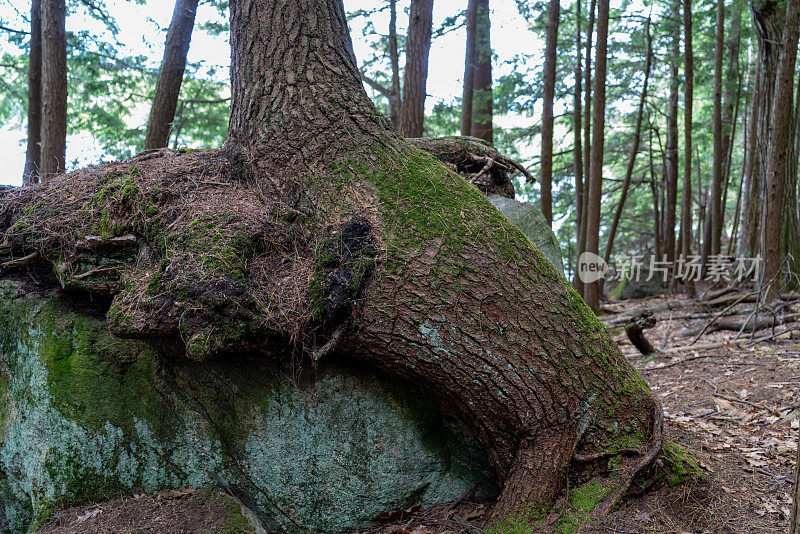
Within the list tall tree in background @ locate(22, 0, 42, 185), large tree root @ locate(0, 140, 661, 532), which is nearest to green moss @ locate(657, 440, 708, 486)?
large tree root @ locate(0, 140, 661, 532)

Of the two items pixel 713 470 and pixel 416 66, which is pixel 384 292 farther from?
pixel 416 66

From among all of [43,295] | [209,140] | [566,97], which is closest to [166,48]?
[43,295]

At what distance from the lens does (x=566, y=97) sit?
14.6 meters

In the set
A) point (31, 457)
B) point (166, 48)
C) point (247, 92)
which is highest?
point (166, 48)

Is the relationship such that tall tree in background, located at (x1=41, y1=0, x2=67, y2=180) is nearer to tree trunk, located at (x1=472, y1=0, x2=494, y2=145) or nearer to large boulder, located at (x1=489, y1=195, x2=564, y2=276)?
large boulder, located at (x1=489, y1=195, x2=564, y2=276)

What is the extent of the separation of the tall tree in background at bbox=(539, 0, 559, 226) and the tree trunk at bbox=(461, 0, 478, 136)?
5.05 feet

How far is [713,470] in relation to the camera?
379cm

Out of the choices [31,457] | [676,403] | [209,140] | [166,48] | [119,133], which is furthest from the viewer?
[209,140]

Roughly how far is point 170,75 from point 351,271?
5.61m

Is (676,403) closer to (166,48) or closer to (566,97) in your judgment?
(166,48)

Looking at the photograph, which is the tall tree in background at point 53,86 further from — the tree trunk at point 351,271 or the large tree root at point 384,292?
the large tree root at point 384,292

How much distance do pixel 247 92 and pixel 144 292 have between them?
5.91 feet

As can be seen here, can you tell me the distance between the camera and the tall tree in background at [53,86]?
7379 mm

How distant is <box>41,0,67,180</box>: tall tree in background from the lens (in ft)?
24.2
